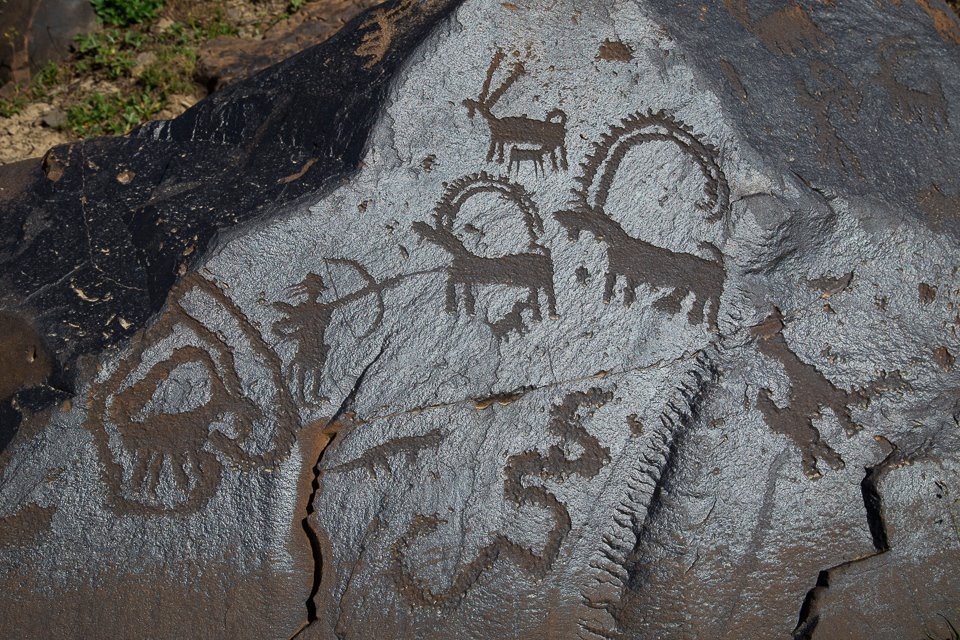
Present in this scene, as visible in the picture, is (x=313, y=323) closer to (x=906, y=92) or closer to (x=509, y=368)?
(x=509, y=368)

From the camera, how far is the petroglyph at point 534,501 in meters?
1.77

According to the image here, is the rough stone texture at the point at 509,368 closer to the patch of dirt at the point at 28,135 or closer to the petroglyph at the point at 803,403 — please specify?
the petroglyph at the point at 803,403

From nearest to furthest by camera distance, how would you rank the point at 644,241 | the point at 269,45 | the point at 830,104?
the point at 644,241 → the point at 830,104 → the point at 269,45

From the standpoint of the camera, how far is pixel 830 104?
2096mm

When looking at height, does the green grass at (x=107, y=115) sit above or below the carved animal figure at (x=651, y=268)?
above

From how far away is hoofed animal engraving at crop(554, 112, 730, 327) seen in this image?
1.89 metres

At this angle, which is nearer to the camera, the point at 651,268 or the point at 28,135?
the point at 651,268

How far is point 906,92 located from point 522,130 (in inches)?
38.4

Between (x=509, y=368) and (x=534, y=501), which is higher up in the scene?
(x=509, y=368)

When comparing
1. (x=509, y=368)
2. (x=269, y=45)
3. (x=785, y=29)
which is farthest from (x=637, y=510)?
(x=269, y=45)

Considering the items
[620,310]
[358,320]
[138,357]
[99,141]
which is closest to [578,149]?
[620,310]

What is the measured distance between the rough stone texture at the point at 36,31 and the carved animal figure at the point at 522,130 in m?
2.04

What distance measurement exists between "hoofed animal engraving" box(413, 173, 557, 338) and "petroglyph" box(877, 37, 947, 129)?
96 cm

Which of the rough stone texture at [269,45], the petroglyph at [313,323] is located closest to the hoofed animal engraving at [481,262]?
the petroglyph at [313,323]
